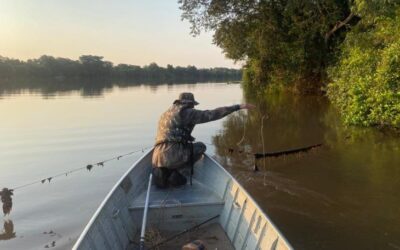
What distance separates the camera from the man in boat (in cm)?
724

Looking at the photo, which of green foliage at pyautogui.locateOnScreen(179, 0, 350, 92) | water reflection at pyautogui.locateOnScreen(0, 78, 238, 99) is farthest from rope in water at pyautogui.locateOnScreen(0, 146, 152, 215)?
water reflection at pyautogui.locateOnScreen(0, 78, 238, 99)

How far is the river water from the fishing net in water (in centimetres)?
13

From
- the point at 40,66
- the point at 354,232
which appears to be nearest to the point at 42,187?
the point at 354,232

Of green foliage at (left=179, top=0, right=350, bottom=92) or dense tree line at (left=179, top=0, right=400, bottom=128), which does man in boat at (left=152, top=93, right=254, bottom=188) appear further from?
green foliage at (left=179, top=0, right=350, bottom=92)

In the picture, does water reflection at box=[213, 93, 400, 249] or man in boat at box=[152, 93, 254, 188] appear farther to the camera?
man in boat at box=[152, 93, 254, 188]

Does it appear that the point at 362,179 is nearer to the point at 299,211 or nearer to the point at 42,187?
the point at 299,211

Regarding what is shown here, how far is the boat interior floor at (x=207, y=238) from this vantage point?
18.7ft

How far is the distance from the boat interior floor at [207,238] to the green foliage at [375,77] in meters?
8.49

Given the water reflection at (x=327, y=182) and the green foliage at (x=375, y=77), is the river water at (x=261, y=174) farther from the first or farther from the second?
the green foliage at (x=375, y=77)

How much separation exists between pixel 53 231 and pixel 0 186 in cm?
358

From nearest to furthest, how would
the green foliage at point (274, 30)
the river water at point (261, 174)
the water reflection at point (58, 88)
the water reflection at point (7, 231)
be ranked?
the river water at point (261, 174)
the water reflection at point (7, 231)
the green foliage at point (274, 30)
the water reflection at point (58, 88)

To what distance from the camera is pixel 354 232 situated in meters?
6.61

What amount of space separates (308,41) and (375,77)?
10.8 m

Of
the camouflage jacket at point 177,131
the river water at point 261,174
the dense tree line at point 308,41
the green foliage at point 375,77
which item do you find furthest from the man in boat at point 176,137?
the dense tree line at point 308,41
